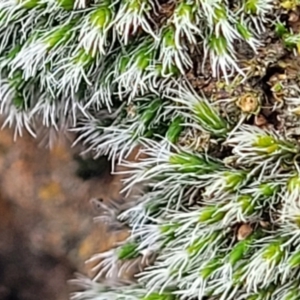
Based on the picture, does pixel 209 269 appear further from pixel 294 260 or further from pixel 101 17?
pixel 101 17

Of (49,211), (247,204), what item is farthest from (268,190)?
(49,211)

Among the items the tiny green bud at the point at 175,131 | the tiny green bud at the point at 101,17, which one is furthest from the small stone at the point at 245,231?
the tiny green bud at the point at 101,17

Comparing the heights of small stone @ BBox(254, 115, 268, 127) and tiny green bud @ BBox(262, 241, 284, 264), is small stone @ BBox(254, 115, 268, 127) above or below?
above

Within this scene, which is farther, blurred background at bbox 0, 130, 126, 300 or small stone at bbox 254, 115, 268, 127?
blurred background at bbox 0, 130, 126, 300

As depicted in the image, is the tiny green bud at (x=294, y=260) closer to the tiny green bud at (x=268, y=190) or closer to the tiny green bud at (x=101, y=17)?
the tiny green bud at (x=268, y=190)

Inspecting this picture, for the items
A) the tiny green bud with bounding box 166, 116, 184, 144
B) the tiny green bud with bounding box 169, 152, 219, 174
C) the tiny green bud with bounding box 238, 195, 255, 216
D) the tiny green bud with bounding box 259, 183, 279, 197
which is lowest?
the tiny green bud with bounding box 238, 195, 255, 216

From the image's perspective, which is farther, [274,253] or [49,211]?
[49,211]

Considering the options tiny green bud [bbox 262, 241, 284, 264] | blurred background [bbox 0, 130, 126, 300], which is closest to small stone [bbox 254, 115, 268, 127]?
tiny green bud [bbox 262, 241, 284, 264]

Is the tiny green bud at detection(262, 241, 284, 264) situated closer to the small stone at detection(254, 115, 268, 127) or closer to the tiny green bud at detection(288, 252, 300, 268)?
the tiny green bud at detection(288, 252, 300, 268)
